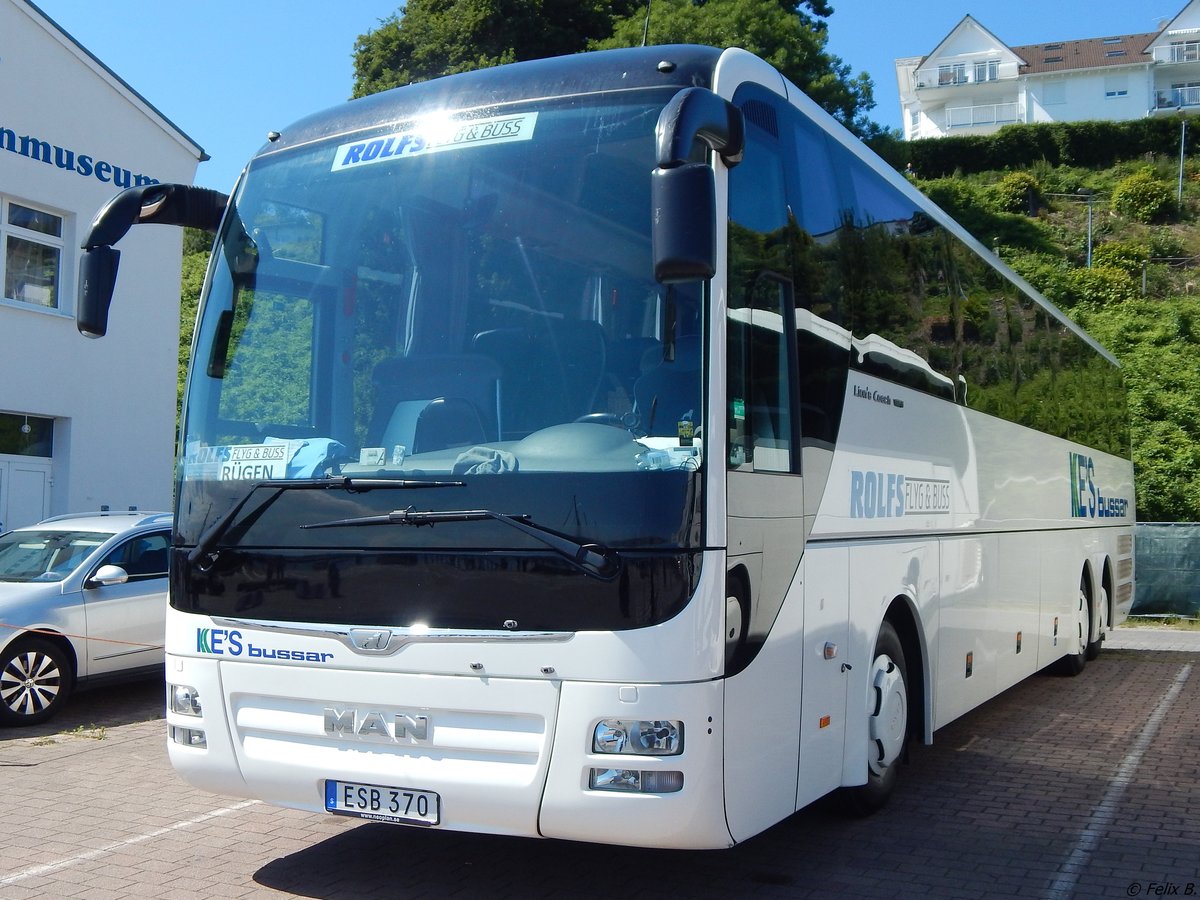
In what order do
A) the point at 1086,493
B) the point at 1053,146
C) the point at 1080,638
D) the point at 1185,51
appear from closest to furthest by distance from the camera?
the point at 1080,638, the point at 1086,493, the point at 1053,146, the point at 1185,51

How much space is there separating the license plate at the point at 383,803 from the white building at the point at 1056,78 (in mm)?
80566

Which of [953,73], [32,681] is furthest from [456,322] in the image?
[953,73]

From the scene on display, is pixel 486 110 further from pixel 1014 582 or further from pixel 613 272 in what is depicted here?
pixel 1014 582

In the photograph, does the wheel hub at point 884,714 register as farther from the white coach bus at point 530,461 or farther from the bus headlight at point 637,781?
the bus headlight at point 637,781

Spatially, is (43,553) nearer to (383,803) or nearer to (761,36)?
(383,803)

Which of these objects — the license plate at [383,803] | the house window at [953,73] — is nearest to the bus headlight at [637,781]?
the license plate at [383,803]

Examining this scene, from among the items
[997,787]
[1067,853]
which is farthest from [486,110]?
[997,787]

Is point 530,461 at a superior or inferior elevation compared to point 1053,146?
inferior

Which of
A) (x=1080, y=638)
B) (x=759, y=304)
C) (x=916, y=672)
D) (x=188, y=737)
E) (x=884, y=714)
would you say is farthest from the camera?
(x=1080, y=638)

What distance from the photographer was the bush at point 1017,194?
55.7m

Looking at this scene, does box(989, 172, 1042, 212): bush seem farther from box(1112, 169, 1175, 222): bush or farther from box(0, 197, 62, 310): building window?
box(0, 197, 62, 310): building window

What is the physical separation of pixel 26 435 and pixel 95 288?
14.1 meters

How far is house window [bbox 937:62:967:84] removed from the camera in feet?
268

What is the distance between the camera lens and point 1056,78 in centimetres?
7988
